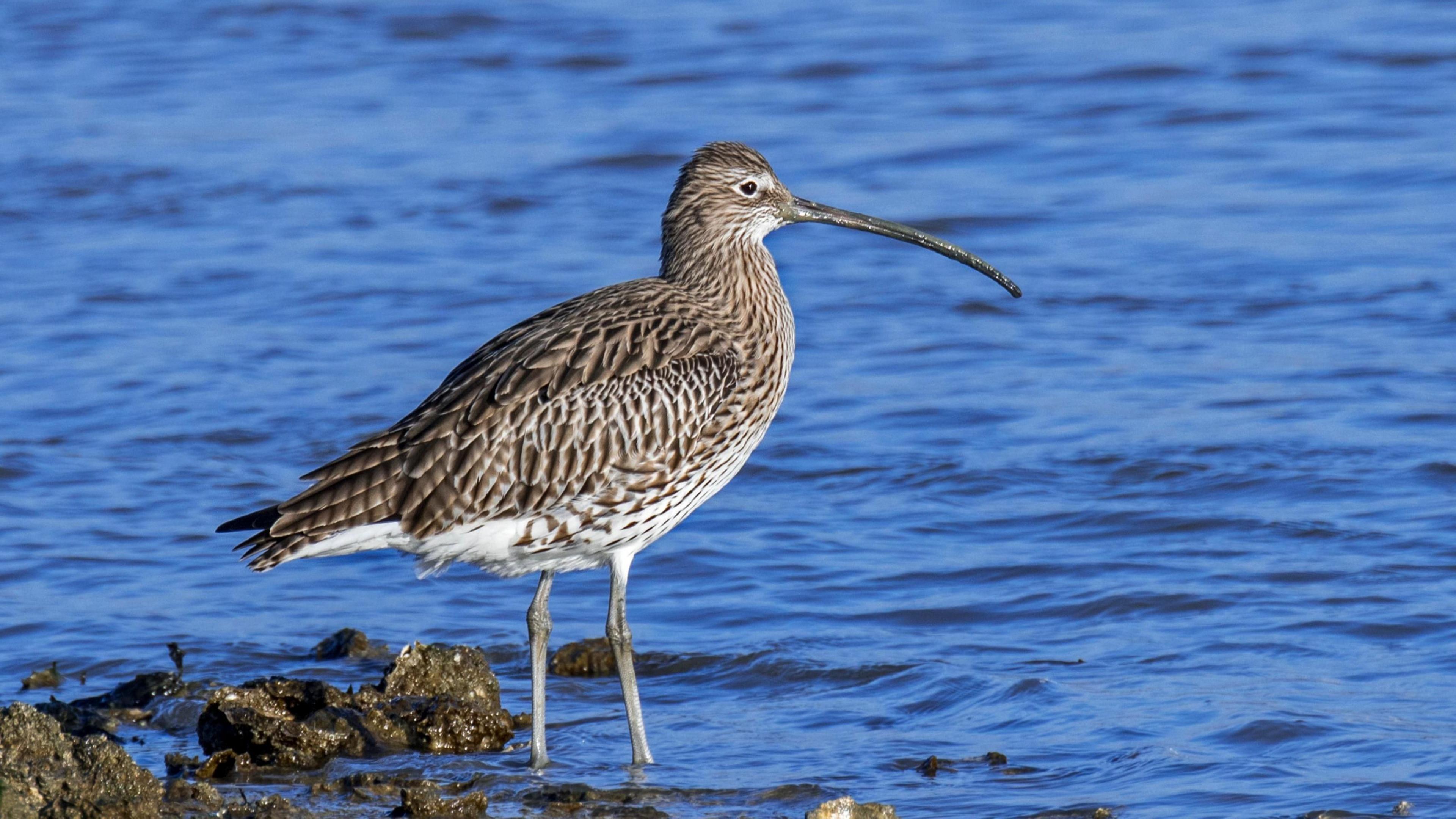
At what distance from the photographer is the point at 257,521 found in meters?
7.98

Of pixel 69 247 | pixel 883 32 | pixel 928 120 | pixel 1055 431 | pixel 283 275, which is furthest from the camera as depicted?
pixel 883 32

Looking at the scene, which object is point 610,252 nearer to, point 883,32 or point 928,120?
point 928,120

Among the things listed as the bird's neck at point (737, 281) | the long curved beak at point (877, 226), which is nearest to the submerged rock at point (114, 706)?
the bird's neck at point (737, 281)

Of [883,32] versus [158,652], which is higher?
[883,32]

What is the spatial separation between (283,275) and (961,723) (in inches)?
353

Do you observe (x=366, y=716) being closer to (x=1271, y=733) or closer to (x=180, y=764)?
(x=180, y=764)

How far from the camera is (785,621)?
9.85 meters

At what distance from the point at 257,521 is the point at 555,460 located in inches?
45.8

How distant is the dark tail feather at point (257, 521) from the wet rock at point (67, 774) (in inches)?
44.5

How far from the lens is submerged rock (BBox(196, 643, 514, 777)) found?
7.87 m

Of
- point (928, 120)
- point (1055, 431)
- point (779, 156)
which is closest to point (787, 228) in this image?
point (779, 156)

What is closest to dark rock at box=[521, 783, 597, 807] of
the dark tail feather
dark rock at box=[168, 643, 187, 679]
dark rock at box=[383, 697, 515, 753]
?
dark rock at box=[383, 697, 515, 753]

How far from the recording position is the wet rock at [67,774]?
21.6 feet

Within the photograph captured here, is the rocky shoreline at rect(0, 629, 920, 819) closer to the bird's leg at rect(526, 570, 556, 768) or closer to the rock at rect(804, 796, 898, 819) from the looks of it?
the rock at rect(804, 796, 898, 819)
